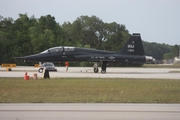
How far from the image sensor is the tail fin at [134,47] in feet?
118

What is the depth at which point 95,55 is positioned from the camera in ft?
119

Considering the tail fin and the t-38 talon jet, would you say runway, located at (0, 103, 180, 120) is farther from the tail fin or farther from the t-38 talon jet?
the tail fin

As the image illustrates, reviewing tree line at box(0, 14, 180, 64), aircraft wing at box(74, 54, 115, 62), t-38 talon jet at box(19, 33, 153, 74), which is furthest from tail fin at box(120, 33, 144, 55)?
tree line at box(0, 14, 180, 64)

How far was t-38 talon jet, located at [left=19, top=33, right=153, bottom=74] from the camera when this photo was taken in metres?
35.3

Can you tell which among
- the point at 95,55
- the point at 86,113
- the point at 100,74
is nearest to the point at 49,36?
the point at 95,55

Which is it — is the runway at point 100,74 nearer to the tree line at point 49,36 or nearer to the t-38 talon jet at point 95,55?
the t-38 talon jet at point 95,55

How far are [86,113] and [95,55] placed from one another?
83.8 feet

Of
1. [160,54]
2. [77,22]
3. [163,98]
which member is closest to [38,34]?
[160,54]

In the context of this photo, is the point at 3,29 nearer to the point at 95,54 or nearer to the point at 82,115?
the point at 95,54

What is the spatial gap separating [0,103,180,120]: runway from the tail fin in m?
24.2

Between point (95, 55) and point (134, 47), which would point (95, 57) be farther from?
point (134, 47)

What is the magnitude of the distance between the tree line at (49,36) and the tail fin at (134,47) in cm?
2944

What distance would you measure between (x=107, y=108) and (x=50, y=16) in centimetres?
7373

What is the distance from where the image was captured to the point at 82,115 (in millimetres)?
10312
